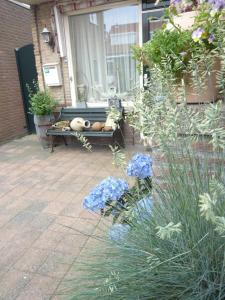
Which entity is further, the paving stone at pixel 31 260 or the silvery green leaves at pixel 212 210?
the paving stone at pixel 31 260

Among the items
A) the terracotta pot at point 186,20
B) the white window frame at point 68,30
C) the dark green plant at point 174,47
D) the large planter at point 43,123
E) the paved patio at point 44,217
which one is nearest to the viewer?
the dark green plant at point 174,47

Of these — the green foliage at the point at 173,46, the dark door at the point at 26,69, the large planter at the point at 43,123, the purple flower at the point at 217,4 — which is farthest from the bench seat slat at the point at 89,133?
the purple flower at the point at 217,4

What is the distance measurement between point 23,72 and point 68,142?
2.21 metres

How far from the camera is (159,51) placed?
4.78 ft

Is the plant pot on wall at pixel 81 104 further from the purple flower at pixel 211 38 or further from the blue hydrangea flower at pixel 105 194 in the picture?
the purple flower at pixel 211 38

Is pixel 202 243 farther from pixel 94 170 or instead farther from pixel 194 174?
pixel 94 170

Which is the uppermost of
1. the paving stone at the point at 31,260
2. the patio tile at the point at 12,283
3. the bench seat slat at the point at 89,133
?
the bench seat slat at the point at 89,133

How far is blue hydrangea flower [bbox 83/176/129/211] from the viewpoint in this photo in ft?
5.30

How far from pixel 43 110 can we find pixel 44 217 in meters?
2.64

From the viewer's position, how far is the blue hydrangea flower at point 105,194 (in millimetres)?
1615

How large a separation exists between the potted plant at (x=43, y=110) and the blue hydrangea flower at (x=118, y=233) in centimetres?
377

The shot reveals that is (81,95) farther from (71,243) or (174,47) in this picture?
(174,47)

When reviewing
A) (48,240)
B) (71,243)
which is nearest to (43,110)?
(48,240)

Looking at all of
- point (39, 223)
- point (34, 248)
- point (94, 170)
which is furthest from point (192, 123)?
point (94, 170)
